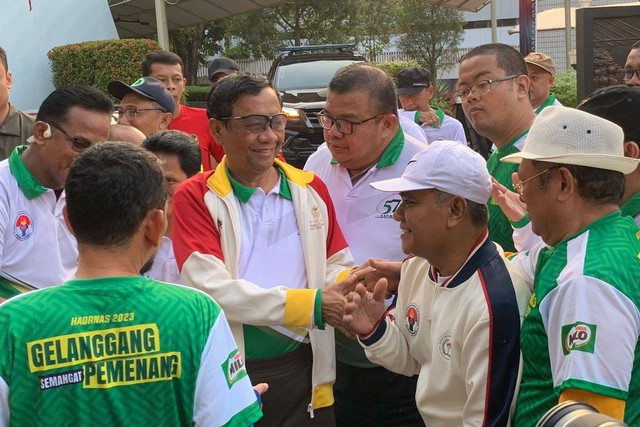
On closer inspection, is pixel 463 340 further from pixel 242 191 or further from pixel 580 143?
pixel 242 191

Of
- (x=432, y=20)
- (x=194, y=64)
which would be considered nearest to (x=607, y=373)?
(x=194, y=64)

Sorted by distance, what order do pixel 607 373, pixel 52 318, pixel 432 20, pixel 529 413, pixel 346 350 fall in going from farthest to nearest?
1. pixel 432 20
2. pixel 346 350
3. pixel 529 413
4. pixel 607 373
5. pixel 52 318

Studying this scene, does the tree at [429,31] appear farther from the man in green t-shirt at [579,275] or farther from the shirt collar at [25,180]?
the man in green t-shirt at [579,275]

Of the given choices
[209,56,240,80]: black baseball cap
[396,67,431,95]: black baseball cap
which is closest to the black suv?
[396,67,431,95]: black baseball cap

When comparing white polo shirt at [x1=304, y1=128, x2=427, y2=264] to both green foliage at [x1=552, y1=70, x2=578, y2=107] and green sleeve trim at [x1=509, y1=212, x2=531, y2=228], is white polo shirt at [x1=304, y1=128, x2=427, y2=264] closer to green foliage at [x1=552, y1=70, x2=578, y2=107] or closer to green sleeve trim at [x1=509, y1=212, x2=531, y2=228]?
green sleeve trim at [x1=509, y1=212, x2=531, y2=228]

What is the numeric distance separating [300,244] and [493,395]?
44.0 inches

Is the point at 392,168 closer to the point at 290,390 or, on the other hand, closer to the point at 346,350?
the point at 346,350

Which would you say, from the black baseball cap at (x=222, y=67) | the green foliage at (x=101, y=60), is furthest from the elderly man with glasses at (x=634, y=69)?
the green foliage at (x=101, y=60)

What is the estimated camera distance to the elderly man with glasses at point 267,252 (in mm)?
3156

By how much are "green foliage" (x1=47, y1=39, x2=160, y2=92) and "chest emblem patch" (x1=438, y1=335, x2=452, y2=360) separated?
13.2m

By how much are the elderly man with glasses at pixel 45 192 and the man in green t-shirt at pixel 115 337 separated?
1276 mm

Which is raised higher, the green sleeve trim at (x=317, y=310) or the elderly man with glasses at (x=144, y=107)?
the elderly man with glasses at (x=144, y=107)

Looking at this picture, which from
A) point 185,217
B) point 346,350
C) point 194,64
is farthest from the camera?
point 194,64

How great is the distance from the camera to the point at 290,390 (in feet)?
11.0
